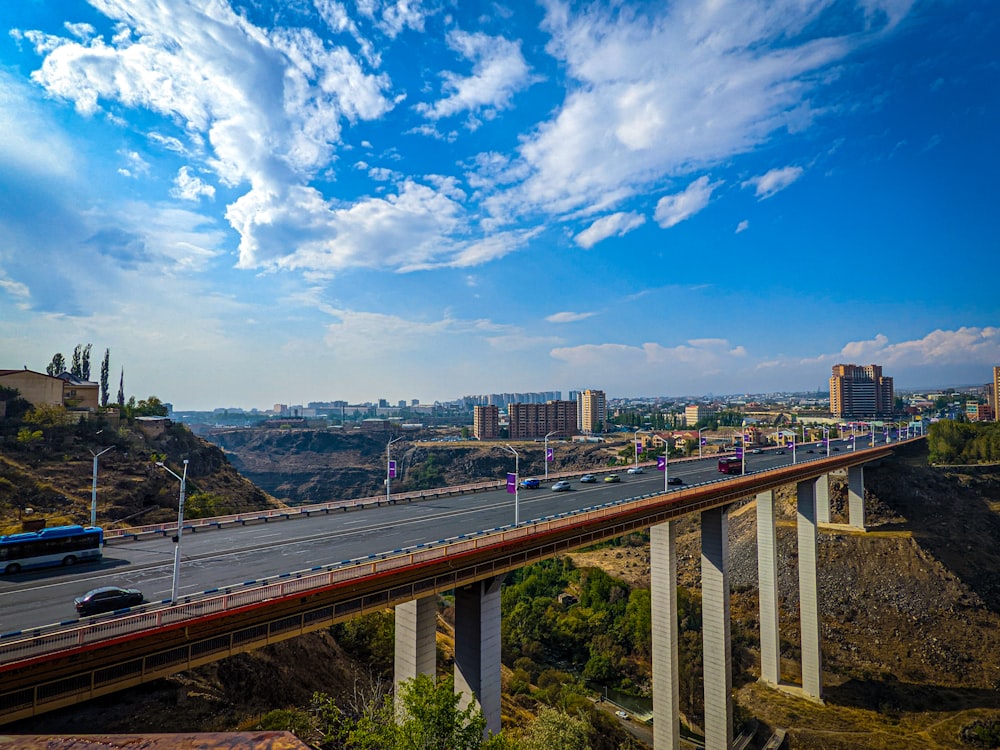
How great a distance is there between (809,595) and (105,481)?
79.6 meters

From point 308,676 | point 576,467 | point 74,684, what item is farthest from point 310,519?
point 576,467

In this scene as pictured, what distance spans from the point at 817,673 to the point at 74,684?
62.4 metres

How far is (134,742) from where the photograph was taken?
7.57 metres

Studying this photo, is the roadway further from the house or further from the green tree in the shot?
the house

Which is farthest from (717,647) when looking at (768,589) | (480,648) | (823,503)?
(823,503)

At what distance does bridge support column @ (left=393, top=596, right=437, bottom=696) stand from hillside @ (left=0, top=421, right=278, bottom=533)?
1284 inches

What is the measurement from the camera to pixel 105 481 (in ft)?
194

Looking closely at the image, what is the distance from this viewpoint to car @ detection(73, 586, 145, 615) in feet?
61.3

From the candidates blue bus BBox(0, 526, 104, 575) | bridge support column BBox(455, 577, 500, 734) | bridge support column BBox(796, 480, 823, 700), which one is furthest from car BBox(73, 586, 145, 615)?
bridge support column BBox(796, 480, 823, 700)

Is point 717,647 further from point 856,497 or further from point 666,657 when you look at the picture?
point 856,497

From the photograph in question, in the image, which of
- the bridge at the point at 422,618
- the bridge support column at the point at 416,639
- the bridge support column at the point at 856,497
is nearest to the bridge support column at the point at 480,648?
the bridge at the point at 422,618

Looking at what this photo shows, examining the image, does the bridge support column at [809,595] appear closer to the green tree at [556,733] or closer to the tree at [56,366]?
the green tree at [556,733]

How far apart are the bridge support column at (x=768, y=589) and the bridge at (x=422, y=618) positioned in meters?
0.20

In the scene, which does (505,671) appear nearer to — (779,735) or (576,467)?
(779,735)
